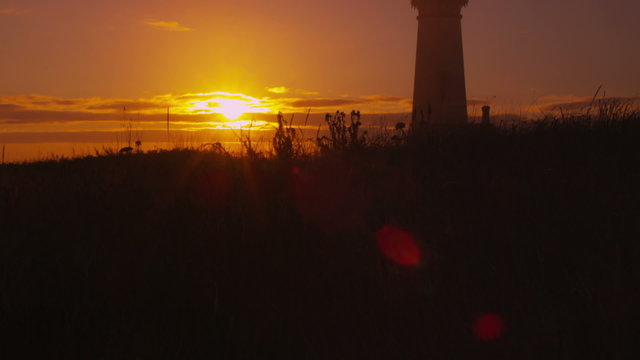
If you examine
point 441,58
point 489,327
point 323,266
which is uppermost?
point 441,58

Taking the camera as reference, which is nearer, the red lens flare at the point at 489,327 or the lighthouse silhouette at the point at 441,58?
the red lens flare at the point at 489,327


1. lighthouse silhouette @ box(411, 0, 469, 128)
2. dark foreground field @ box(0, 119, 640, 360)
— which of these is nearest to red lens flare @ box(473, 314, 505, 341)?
dark foreground field @ box(0, 119, 640, 360)

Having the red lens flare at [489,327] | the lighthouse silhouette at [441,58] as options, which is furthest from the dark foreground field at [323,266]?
the lighthouse silhouette at [441,58]

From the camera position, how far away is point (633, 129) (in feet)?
19.8

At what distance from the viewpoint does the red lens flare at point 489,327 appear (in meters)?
2.83

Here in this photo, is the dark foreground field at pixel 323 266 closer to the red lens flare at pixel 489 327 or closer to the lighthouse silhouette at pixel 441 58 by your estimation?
the red lens flare at pixel 489 327

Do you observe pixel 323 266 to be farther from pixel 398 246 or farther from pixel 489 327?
pixel 489 327

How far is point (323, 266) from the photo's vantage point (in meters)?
3.33

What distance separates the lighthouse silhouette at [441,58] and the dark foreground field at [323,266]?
45.5ft

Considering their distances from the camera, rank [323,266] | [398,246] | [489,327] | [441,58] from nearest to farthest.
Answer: [489,327] → [323,266] → [398,246] → [441,58]

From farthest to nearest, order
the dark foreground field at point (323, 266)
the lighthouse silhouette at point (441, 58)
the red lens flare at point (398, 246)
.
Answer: the lighthouse silhouette at point (441, 58) < the red lens flare at point (398, 246) < the dark foreground field at point (323, 266)

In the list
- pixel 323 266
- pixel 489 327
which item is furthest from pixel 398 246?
pixel 489 327

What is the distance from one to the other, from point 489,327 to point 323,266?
0.92m

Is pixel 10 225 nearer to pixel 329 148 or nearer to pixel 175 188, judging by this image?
pixel 175 188
